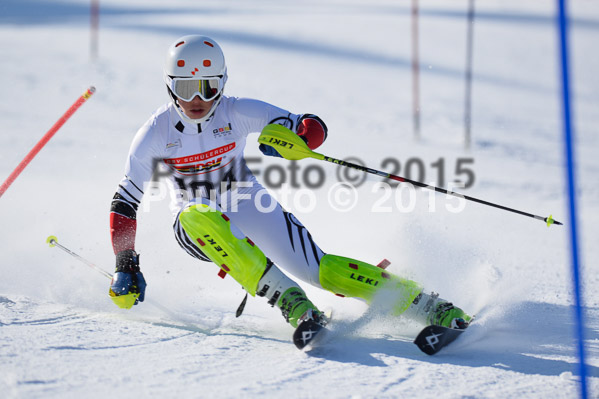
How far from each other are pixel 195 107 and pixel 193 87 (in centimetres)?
12

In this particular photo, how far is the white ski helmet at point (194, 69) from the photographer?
11.3 ft

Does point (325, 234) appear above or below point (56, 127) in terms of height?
below

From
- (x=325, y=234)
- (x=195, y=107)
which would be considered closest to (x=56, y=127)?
(x=195, y=107)

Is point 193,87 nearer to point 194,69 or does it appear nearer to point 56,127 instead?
point 194,69

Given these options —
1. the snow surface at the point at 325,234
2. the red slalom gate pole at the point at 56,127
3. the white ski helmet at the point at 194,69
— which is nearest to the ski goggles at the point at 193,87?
the white ski helmet at the point at 194,69

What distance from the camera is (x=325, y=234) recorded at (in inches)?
218

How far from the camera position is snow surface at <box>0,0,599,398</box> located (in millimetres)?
2893

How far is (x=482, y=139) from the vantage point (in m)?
9.94

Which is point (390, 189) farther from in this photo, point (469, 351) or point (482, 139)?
point (469, 351)

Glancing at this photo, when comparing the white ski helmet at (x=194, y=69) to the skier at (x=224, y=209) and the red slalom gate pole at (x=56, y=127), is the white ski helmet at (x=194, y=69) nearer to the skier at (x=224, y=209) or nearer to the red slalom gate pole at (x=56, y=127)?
the skier at (x=224, y=209)

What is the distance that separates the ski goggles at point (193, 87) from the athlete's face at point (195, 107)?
3 centimetres

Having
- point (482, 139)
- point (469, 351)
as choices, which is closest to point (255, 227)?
point (469, 351)

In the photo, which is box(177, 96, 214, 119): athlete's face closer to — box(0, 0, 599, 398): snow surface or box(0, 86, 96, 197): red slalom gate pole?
box(0, 86, 96, 197): red slalom gate pole

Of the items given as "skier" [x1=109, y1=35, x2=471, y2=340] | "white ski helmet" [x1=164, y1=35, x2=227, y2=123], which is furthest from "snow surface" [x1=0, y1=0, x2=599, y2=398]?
"white ski helmet" [x1=164, y1=35, x2=227, y2=123]
